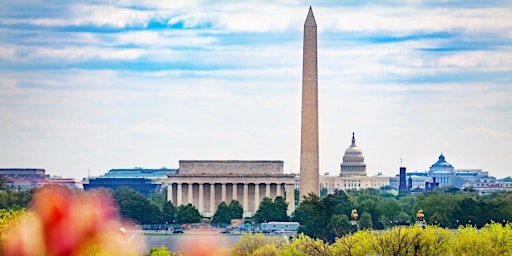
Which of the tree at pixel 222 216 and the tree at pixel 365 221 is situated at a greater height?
the tree at pixel 222 216

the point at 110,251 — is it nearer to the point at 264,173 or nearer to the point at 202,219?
the point at 202,219

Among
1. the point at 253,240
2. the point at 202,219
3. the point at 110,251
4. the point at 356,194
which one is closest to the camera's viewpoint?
the point at 110,251

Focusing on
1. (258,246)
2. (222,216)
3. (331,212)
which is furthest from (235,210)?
(258,246)

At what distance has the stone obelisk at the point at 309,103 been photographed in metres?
145

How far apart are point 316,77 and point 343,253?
2231 inches

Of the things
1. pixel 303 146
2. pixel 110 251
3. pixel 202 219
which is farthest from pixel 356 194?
pixel 110 251

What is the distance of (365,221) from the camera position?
139125mm

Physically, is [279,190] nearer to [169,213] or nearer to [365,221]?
[169,213]

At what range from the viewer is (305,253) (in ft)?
305

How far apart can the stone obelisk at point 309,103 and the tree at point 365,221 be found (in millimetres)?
7912

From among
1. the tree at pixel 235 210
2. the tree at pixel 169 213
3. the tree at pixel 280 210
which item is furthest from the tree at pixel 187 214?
the tree at pixel 280 210

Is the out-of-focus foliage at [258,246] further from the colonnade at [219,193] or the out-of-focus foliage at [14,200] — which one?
the colonnade at [219,193]

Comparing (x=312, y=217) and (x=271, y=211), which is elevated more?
(x=271, y=211)

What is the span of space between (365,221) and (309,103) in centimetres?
1187
